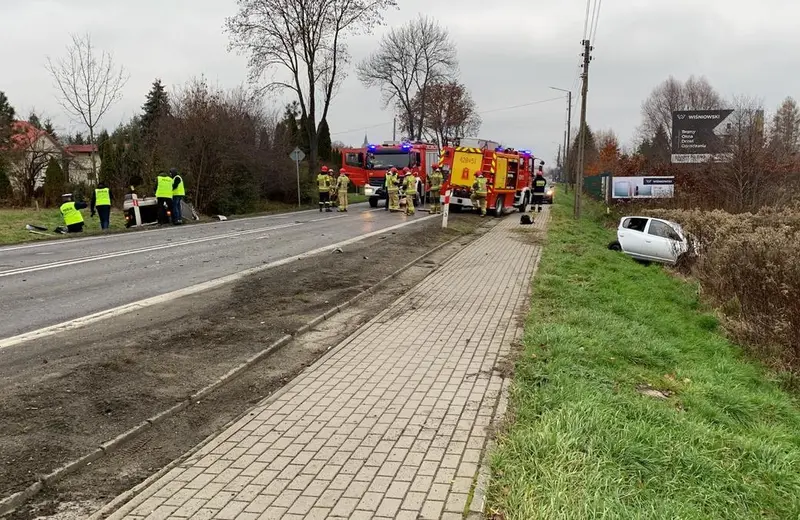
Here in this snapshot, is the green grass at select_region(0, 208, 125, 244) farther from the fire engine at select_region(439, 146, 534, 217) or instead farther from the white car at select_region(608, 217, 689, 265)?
the white car at select_region(608, 217, 689, 265)

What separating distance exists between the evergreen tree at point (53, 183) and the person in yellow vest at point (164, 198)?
7697 mm

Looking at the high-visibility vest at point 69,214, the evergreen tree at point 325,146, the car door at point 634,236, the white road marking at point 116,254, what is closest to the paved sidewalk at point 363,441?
the white road marking at point 116,254

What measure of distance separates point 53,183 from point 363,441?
86.3ft

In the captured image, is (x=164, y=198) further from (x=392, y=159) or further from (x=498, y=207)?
(x=498, y=207)

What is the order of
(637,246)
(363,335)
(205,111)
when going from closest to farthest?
(363,335), (637,246), (205,111)

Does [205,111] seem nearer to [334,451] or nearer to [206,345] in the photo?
[206,345]

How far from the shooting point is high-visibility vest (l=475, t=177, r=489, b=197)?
24812mm

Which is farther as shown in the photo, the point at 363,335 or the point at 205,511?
the point at 363,335

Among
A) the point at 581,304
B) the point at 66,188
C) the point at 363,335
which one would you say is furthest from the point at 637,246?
the point at 66,188

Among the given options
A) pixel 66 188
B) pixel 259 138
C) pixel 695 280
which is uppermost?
pixel 259 138

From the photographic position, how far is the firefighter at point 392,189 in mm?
26312

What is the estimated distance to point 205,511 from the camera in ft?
10.9

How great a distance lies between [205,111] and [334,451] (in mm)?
24499

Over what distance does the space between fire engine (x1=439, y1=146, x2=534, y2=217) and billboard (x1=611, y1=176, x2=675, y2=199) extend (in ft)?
22.5
